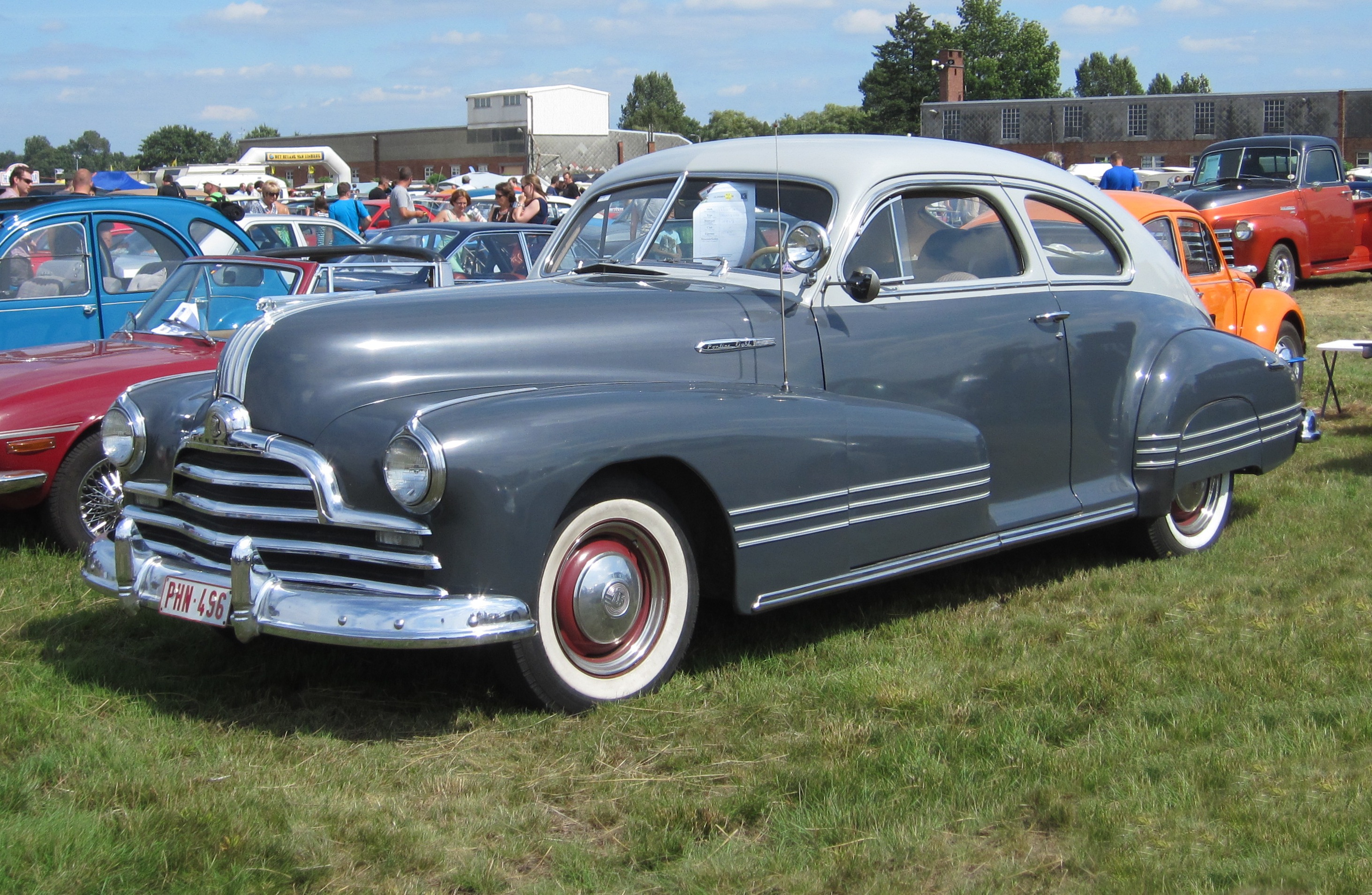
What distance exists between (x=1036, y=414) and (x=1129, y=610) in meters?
0.83

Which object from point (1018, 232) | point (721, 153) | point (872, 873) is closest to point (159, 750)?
point (872, 873)

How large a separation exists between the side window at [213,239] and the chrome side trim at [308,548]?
471cm

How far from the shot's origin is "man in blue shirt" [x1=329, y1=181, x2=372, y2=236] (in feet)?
50.0

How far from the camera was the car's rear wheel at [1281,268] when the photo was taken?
1485 cm

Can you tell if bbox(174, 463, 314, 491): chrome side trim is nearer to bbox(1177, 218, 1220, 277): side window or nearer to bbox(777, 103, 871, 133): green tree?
bbox(1177, 218, 1220, 277): side window

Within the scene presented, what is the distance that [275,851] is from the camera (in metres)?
2.89

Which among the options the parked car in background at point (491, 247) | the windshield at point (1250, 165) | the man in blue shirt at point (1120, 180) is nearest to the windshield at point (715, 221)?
the parked car in background at point (491, 247)

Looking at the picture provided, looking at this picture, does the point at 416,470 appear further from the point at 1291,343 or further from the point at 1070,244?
the point at 1291,343

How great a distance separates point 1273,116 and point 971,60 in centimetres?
2702

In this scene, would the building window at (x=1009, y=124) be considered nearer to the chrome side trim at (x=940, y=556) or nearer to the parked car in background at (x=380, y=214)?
the parked car in background at (x=380, y=214)

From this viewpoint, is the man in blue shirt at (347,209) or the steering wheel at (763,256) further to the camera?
the man in blue shirt at (347,209)

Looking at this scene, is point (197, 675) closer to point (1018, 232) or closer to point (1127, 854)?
point (1127, 854)

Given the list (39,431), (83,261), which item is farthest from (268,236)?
(39,431)

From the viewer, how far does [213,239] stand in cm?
826
